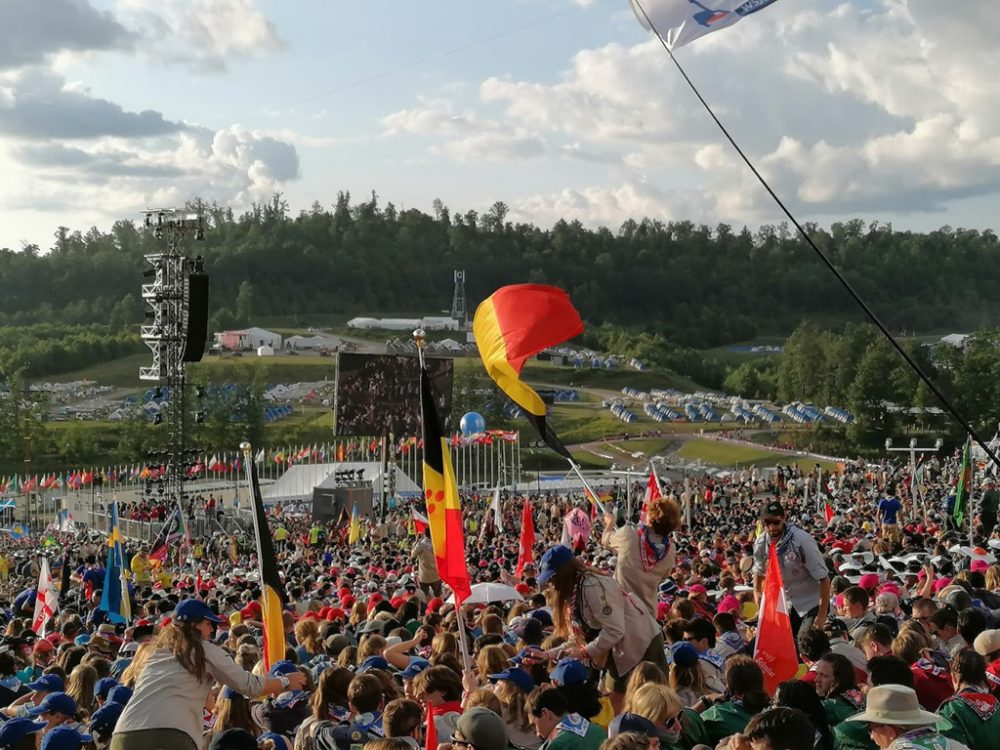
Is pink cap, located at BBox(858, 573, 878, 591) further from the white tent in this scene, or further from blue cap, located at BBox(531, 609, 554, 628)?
the white tent

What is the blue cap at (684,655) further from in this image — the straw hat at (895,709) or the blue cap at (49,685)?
the blue cap at (49,685)

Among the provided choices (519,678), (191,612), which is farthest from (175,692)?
(519,678)

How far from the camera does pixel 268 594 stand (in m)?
8.85

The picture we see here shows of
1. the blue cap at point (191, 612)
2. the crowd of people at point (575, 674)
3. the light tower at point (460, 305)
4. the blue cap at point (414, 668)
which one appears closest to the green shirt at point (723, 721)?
the crowd of people at point (575, 674)

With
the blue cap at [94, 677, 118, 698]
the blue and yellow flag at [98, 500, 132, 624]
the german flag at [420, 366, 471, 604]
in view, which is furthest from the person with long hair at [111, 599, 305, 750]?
the blue and yellow flag at [98, 500, 132, 624]

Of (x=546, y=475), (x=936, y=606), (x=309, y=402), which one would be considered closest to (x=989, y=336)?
(x=546, y=475)

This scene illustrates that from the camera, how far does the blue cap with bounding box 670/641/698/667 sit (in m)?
6.68

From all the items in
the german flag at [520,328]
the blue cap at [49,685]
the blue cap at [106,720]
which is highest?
the german flag at [520,328]

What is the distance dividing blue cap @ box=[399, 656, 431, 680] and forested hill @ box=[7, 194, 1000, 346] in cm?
14773

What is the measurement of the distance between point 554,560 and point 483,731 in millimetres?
1829

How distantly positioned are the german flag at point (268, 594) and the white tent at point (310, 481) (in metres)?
46.8

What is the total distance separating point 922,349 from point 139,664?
324ft

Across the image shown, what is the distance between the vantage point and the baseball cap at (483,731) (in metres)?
5.16

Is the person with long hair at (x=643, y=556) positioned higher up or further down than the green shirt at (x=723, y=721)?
higher up
